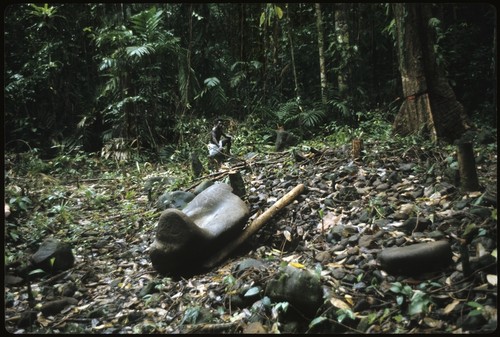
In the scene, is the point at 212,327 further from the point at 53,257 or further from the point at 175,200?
the point at 175,200

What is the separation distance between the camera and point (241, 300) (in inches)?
125

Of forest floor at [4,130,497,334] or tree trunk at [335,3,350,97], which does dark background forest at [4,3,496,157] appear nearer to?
tree trunk at [335,3,350,97]

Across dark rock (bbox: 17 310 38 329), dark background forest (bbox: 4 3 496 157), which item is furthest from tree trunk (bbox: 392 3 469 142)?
dark rock (bbox: 17 310 38 329)

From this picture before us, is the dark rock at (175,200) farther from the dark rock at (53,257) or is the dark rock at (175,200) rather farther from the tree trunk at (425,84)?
the tree trunk at (425,84)

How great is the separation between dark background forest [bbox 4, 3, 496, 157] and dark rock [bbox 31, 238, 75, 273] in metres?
5.23

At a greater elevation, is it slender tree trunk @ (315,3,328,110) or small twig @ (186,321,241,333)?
slender tree trunk @ (315,3,328,110)

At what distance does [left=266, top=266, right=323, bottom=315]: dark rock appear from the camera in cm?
279

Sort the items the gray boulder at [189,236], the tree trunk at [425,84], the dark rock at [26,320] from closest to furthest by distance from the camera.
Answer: the dark rock at [26,320]
the gray boulder at [189,236]
the tree trunk at [425,84]

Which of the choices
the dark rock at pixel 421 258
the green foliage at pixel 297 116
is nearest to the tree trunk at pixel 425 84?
the dark rock at pixel 421 258

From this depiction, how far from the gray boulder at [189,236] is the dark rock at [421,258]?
1.77m

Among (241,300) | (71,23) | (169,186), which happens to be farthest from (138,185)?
(71,23)

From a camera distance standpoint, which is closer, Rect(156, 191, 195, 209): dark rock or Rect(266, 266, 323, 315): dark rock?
Rect(266, 266, 323, 315): dark rock

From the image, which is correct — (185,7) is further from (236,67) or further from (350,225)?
(350,225)

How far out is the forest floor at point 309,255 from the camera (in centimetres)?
269
